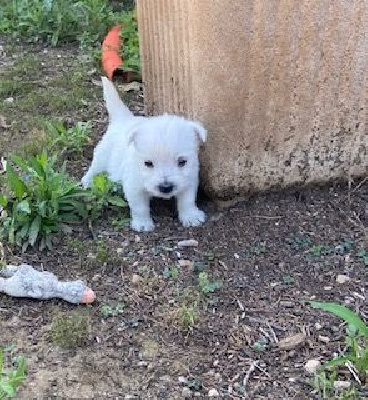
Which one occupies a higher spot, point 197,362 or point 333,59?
point 333,59

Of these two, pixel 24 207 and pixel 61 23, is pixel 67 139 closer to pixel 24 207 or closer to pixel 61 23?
pixel 24 207

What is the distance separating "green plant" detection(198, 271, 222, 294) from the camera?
3.46 metres

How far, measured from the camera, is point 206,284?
11.4 ft

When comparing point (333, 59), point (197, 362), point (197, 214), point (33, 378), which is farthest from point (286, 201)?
point (33, 378)

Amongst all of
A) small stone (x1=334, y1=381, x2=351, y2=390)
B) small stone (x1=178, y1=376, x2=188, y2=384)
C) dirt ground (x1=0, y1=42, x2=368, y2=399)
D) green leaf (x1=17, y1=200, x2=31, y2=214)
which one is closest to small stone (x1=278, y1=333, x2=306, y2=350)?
dirt ground (x1=0, y1=42, x2=368, y2=399)

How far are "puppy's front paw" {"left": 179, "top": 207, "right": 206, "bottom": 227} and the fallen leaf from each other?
1798 mm

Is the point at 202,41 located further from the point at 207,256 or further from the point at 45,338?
the point at 45,338

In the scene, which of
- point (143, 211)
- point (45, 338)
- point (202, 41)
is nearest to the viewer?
point (45, 338)

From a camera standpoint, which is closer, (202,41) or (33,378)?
(33,378)

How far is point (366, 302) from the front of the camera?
3.42 m

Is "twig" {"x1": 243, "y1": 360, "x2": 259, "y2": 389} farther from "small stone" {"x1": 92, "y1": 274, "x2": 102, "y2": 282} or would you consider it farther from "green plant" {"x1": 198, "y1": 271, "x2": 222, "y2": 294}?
"small stone" {"x1": 92, "y1": 274, "x2": 102, "y2": 282}

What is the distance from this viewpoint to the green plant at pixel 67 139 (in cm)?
448

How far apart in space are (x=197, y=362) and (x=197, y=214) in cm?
95

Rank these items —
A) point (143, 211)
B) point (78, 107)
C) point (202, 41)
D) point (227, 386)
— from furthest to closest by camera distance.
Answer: point (78, 107), point (143, 211), point (202, 41), point (227, 386)
